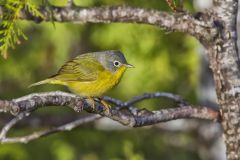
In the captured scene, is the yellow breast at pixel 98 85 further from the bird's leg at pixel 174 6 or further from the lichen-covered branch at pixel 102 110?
the bird's leg at pixel 174 6

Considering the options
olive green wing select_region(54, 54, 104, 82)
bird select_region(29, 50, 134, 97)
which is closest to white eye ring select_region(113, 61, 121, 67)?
bird select_region(29, 50, 134, 97)

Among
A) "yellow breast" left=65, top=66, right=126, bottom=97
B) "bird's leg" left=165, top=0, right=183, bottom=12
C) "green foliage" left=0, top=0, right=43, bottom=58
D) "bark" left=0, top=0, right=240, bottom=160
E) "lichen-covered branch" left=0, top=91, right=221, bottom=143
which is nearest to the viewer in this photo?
"lichen-covered branch" left=0, top=91, right=221, bottom=143

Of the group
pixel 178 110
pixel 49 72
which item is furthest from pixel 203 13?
pixel 49 72

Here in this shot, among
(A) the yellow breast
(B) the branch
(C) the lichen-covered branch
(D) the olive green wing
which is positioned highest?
(B) the branch

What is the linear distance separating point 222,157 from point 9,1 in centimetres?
299

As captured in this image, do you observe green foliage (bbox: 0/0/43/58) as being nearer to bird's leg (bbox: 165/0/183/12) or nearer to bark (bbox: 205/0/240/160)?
bird's leg (bbox: 165/0/183/12)

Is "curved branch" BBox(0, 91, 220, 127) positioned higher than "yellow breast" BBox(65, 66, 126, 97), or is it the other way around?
"curved branch" BBox(0, 91, 220, 127)

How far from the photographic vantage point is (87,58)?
543 cm

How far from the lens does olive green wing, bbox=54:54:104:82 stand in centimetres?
514

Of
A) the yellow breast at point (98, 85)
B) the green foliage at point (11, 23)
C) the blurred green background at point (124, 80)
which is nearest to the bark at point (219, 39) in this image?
the green foliage at point (11, 23)

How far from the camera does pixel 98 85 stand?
5.13 metres

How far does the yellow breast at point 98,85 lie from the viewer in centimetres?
504

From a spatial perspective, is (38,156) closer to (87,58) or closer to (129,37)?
(129,37)

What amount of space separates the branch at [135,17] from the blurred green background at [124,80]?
2683 millimetres
